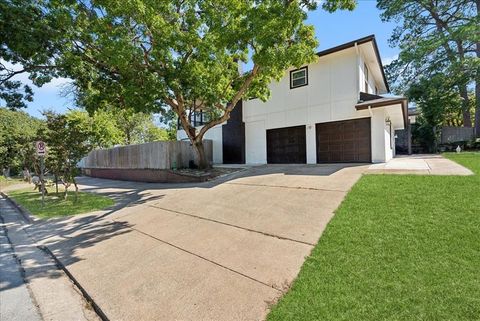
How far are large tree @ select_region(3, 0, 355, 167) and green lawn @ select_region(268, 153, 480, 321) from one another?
5.84m

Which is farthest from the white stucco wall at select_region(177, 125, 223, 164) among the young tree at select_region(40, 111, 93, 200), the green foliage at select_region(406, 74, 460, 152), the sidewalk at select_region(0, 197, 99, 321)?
the green foliage at select_region(406, 74, 460, 152)

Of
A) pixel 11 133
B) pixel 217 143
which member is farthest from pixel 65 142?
pixel 11 133

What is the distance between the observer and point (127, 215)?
7.08 meters

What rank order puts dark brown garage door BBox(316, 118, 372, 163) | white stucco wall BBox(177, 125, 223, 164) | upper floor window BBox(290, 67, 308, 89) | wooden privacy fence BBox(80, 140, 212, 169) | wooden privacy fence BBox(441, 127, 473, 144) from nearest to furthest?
dark brown garage door BBox(316, 118, 372, 163)
upper floor window BBox(290, 67, 308, 89)
wooden privacy fence BBox(80, 140, 212, 169)
white stucco wall BBox(177, 125, 223, 164)
wooden privacy fence BBox(441, 127, 473, 144)

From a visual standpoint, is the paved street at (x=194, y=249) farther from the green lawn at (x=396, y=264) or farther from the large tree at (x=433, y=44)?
the large tree at (x=433, y=44)

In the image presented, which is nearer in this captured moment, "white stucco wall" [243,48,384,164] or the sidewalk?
the sidewalk

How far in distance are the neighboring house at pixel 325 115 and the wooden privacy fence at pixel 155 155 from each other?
11.0 ft

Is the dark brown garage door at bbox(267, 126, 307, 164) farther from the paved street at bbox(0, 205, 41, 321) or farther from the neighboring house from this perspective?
the paved street at bbox(0, 205, 41, 321)

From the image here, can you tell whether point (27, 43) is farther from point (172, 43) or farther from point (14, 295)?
point (14, 295)

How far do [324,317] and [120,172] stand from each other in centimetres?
1736

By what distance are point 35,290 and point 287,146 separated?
39.6ft

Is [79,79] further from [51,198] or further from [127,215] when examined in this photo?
[127,215]

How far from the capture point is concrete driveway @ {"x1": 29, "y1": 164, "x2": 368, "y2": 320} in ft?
9.93

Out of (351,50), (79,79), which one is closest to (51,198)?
(79,79)
